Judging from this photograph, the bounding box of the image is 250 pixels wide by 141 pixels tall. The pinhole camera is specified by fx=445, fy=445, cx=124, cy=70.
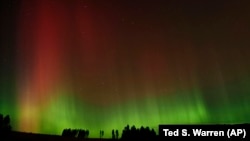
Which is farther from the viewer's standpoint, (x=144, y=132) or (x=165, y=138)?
(x=144, y=132)

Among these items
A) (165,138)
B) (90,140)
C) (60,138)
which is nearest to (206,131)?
(165,138)

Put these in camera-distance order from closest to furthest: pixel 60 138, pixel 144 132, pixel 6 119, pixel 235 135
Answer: pixel 235 135 < pixel 60 138 < pixel 144 132 < pixel 6 119

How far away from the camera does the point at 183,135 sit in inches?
1128

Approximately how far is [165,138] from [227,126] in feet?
13.3

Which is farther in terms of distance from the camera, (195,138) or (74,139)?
(74,139)

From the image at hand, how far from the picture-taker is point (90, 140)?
30.8 meters

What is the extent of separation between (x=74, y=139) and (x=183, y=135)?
751cm

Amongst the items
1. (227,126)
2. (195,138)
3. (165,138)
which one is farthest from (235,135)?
(165,138)

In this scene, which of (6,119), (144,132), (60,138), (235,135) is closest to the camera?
(235,135)

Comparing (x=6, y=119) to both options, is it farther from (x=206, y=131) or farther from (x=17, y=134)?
(x=206, y=131)

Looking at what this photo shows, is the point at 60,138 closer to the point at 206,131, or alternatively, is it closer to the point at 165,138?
the point at 165,138

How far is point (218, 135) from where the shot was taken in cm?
2844

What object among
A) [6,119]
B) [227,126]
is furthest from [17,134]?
[6,119]

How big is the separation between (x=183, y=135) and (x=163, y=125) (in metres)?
1.44
